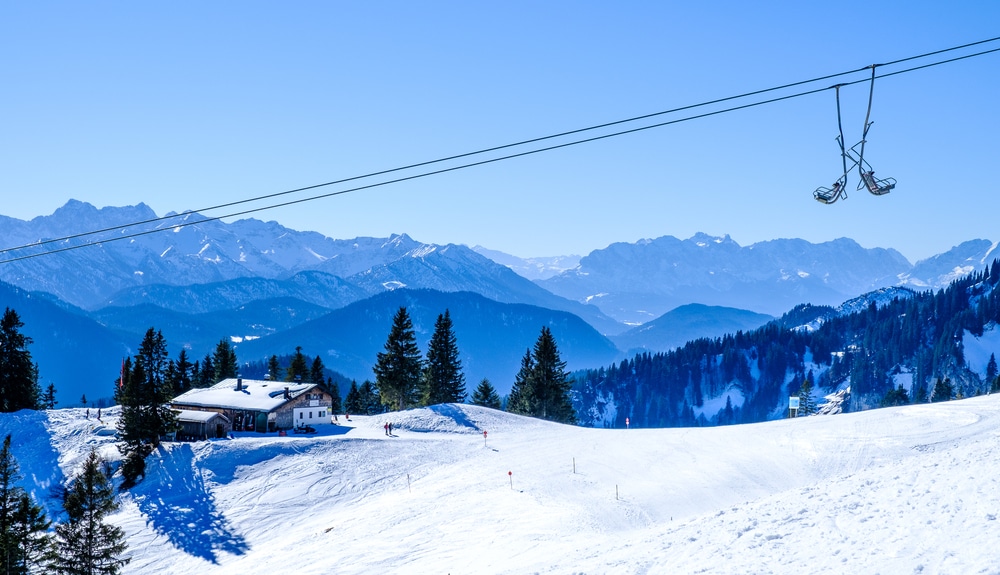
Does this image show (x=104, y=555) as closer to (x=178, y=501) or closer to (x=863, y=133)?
(x=178, y=501)

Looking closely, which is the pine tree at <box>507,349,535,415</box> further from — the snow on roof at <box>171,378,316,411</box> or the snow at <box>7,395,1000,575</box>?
the snow on roof at <box>171,378,316,411</box>

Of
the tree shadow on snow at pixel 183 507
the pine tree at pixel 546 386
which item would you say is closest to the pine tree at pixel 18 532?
the tree shadow on snow at pixel 183 507

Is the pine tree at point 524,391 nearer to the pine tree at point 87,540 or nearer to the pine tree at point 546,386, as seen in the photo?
the pine tree at point 546,386

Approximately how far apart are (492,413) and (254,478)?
2849 cm

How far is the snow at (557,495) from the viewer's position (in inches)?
738

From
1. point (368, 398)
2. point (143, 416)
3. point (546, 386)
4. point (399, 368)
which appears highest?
point (399, 368)

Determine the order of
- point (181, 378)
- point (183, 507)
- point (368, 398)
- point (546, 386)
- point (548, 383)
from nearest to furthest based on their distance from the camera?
point (183, 507) → point (546, 386) → point (548, 383) → point (181, 378) → point (368, 398)

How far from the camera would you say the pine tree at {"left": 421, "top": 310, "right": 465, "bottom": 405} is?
92.4 m

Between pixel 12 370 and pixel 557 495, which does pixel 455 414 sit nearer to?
pixel 557 495

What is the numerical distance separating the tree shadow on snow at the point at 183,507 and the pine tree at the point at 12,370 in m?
33.0

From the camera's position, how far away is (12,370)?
7575 cm

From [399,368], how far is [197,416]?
2723 cm

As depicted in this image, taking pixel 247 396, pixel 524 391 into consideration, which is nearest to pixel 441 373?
pixel 524 391

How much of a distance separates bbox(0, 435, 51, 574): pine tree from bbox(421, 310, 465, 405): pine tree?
5642cm
